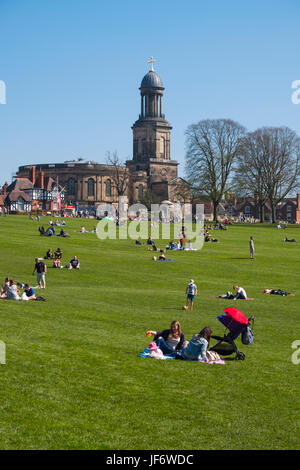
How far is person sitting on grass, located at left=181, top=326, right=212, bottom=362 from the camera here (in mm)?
15594

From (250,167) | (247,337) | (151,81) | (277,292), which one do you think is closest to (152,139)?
(151,81)

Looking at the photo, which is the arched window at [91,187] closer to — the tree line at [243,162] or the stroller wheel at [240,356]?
the tree line at [243,162]

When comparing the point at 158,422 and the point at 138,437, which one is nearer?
the point at 138,437

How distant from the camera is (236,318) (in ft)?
56.0

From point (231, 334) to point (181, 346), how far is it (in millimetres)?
1554

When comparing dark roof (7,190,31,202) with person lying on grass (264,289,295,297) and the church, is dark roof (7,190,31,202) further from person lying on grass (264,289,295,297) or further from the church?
person lying on grass (264,289,295,297)

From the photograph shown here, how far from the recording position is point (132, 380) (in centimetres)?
1350

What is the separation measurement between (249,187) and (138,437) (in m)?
86.7

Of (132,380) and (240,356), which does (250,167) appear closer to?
(240,356)

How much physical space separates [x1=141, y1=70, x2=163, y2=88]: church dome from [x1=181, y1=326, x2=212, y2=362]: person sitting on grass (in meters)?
149

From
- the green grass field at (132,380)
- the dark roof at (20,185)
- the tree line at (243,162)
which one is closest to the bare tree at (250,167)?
the tree line at (243,162)

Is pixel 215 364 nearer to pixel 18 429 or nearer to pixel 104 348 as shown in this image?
pixel 104 348

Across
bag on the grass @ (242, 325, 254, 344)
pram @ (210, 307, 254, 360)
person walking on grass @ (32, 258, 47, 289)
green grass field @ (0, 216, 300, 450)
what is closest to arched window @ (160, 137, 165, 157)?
person walking on grass @ (32, 258, 47, 289)

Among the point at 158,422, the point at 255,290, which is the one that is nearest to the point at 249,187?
the point at 255,290
